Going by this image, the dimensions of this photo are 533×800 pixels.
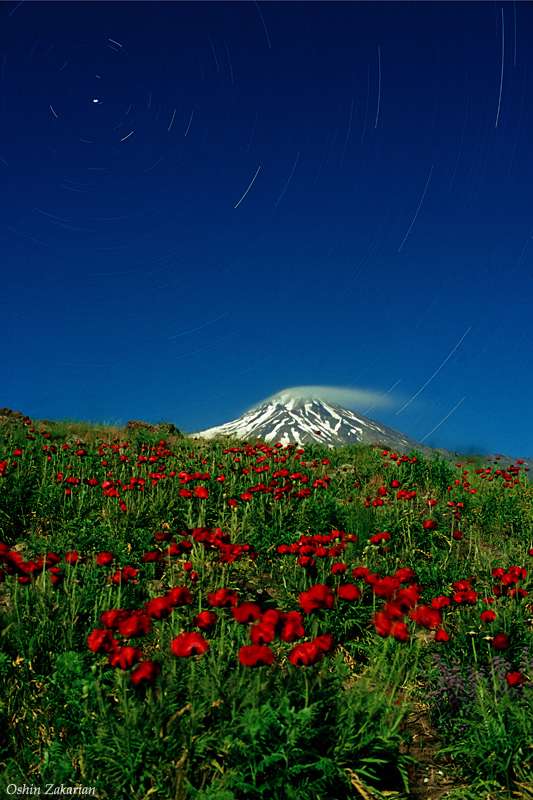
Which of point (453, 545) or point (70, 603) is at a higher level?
point (453, 545)

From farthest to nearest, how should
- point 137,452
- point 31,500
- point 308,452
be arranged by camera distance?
point 308,452 < point 137,452 < point 31,500

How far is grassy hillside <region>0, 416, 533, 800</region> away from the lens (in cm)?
296

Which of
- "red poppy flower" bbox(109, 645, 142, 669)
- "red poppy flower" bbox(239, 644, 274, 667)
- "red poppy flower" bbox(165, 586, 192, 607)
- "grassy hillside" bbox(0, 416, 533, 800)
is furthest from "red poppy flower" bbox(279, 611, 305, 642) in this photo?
"red poppy flower" bbox(109, 645, 142, 669)

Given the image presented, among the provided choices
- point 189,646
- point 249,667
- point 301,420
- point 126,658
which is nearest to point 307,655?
point 249,667

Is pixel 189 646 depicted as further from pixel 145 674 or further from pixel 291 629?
pixel 291 629

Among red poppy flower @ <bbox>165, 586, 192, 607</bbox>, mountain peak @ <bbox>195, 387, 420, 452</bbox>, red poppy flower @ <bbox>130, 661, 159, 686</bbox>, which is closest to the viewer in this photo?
red poppy flower @ <bbox>130, 661, 159, 686</bbox>

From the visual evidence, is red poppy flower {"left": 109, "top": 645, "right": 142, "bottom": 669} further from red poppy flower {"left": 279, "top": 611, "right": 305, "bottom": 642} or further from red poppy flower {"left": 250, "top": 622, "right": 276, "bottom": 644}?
red poppy flower {"left": 279, "top": 611, "right": 305, "bottom": 642}

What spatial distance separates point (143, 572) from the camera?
6219 millimetres

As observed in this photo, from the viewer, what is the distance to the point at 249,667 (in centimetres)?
344

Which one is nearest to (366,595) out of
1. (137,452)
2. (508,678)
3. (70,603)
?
(508,678)

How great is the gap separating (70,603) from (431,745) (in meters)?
3.06

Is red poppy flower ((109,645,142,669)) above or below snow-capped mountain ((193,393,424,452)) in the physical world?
below

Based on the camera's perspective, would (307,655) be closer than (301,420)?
Yes

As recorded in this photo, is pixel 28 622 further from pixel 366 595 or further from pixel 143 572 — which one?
pixel 366 595
